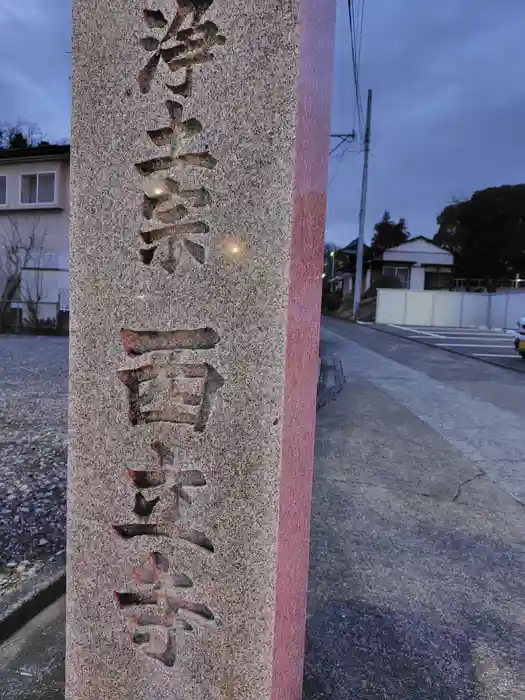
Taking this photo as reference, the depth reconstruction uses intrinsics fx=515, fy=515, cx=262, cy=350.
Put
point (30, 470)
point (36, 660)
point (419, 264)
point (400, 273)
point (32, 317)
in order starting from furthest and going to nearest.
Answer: point (400, 273)
point (419, 264)
point (32, 317)
point (30, 470)
point (36, 660)

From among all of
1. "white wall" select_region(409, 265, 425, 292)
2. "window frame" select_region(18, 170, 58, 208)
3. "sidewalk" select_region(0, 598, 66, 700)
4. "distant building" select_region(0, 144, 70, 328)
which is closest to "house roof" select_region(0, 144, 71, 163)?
"distant building" select_region(0, 144, 70, 328)

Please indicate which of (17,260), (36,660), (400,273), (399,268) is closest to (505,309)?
(400,273)

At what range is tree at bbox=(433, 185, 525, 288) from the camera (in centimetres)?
3341

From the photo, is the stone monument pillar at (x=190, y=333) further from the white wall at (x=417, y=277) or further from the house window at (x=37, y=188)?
the white wall at (x=417, y=277)

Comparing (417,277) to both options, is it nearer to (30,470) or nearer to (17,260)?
(17,260)

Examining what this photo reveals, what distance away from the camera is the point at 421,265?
3709 centimetres

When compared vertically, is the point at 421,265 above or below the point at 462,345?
above

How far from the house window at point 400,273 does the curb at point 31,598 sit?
121 ft

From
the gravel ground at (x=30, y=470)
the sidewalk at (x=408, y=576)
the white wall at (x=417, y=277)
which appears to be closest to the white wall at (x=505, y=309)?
the white wall at (x=417, y=277)

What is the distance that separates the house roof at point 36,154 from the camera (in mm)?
16031

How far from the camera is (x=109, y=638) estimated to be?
157 centimetres

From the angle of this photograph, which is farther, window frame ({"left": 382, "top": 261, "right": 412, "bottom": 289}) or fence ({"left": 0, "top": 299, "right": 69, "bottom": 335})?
window frame ({"left": 382, "top": 261, "right": 412, "bottom": 289})

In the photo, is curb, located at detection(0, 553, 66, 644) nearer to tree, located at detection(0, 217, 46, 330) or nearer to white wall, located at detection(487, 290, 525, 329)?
tree, located at detection(0, 217, 46, 330)

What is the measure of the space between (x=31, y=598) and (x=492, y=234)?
122 feet
